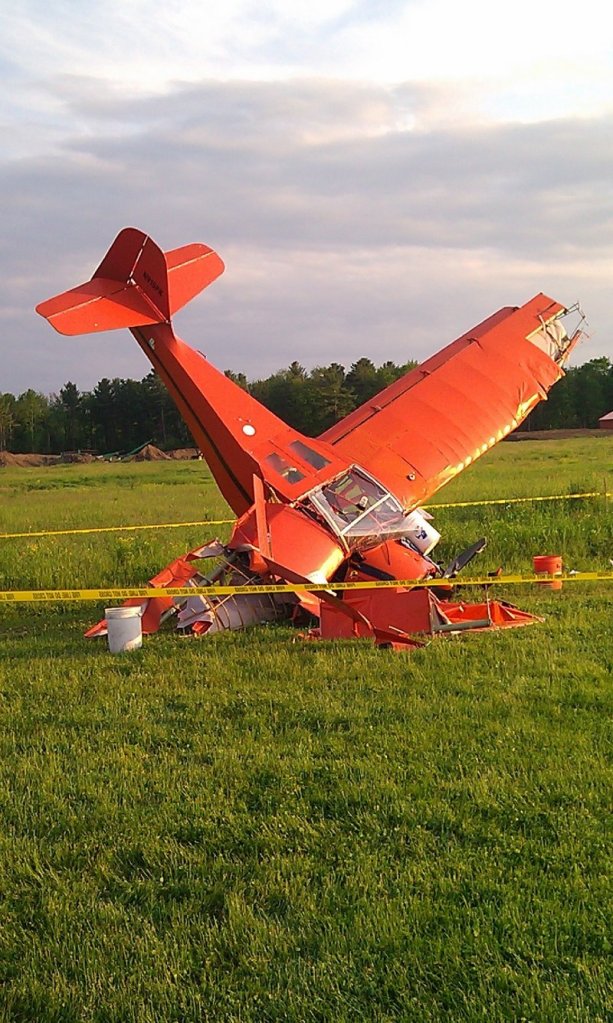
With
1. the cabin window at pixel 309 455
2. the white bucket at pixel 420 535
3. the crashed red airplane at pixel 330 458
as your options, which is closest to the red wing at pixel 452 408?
the crashed red airplane at pixel 330 458

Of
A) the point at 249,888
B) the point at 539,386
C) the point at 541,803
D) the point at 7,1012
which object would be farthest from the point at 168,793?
the point at 539,386

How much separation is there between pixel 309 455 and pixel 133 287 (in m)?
3.12

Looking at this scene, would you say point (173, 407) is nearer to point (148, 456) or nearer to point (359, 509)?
point (148, 456)

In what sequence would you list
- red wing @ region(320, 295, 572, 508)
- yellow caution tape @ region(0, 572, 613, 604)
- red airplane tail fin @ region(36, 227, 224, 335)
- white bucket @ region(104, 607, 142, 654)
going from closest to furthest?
1. yellow caution tape @ region(0, 572, 613, 604)
2. white bucket @ region(104, 607, 142, 654)
3. red airplane tail fin @ region(36, 227, 224, 335)
4. red wing @ region(320, 295, 572, 508)

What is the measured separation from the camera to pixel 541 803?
173 inches

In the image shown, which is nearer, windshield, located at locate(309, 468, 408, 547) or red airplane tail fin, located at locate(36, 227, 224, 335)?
windshield, located at locate(309, 468, 408, 547)

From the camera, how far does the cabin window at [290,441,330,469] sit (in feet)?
34.5

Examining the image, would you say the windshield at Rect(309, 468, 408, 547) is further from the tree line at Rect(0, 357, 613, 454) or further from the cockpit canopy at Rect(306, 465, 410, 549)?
the tree line at Rect(0, 357, 613, 454)

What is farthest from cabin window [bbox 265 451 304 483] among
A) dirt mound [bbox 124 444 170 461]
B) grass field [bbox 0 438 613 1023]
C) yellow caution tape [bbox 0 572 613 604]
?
dirt mound [bbox 124 444 170 461]

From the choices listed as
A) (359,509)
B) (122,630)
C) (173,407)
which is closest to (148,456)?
(173,407)

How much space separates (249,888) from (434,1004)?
1.09 meters

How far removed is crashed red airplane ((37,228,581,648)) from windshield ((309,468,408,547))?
0.02 metres

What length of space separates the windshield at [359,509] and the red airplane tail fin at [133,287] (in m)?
3.07

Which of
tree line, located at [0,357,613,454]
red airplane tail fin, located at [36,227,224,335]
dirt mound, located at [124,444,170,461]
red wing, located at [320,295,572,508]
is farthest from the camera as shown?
tree line, located at [0,357,613,454]
